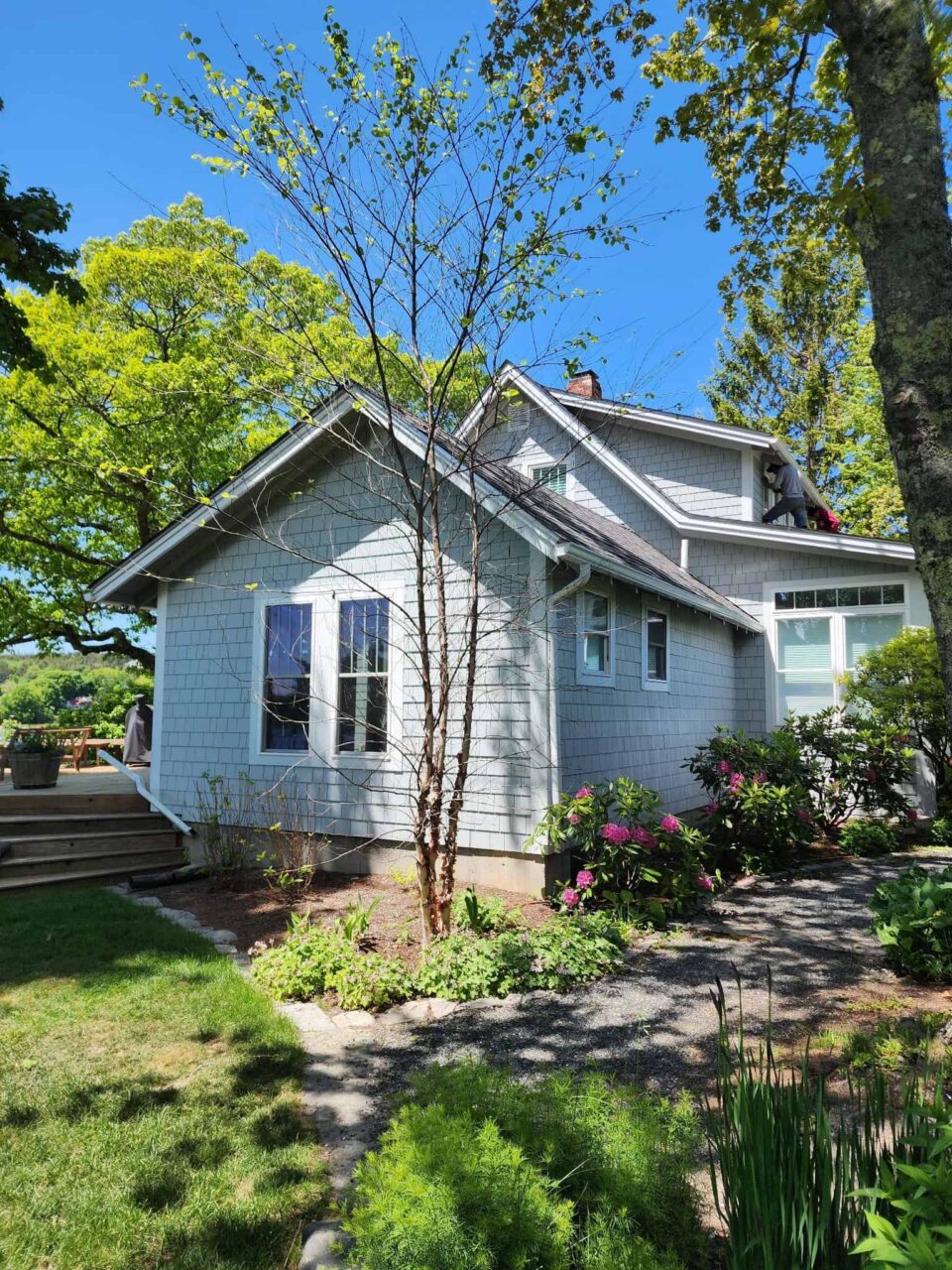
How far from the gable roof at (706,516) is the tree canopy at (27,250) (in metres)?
4.76

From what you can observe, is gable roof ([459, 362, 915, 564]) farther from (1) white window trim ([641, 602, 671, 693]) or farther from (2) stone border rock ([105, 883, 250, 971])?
(2) stone border rock ([105, 883, 250, 971])

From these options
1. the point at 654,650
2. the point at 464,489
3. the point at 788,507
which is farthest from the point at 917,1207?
the point at 788,507

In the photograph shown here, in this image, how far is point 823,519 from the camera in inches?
672

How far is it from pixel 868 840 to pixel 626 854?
4.36m

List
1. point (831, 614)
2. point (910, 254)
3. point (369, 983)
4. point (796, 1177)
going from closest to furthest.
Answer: point (796, 1177) → point (910, 254) → point (369, 983) → point (831, 614)

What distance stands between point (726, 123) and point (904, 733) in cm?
738

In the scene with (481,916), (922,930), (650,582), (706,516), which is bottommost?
(481,916)

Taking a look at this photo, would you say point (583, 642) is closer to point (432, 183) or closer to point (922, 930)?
point (922, 930)

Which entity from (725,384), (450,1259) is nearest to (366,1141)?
(450,1259)

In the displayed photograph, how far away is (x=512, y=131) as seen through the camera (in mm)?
5434

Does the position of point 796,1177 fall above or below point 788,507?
below

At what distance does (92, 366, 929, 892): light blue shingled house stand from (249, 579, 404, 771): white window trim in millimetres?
25

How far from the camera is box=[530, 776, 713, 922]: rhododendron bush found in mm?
6473

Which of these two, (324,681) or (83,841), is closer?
(324,681)
